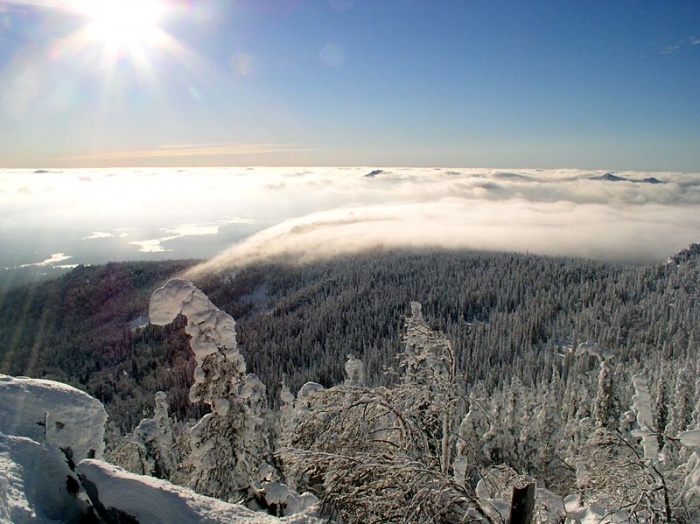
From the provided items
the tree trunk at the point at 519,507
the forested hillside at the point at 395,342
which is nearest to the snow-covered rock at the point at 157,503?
the tree trunk at the point at 519,507

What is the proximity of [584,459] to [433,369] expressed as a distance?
12.0ft

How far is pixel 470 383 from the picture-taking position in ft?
405

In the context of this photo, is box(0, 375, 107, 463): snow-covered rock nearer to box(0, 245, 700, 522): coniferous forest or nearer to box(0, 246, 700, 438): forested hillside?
box(0, 245, 700, 522): coniferous forest

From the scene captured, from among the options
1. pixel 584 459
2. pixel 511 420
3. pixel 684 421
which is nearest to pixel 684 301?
pixel 684 421

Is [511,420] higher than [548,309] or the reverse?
higher

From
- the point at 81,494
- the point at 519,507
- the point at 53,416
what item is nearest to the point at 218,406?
the point at 53,416

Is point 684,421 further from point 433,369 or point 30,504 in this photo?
point 30,504

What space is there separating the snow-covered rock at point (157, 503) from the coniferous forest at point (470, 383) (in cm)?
101

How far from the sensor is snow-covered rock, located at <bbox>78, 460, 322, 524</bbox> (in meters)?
6.39

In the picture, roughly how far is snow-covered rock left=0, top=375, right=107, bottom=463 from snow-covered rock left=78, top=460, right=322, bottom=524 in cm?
341

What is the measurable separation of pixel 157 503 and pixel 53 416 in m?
5.45

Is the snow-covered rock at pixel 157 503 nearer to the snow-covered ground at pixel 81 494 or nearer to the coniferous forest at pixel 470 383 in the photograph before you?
the snow-covered ground at pixel 81 494

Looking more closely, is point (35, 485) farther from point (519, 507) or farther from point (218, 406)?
point (218, 406)

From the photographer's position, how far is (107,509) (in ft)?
22.6
